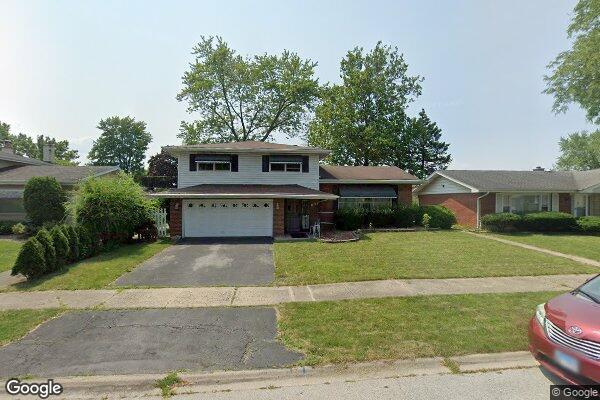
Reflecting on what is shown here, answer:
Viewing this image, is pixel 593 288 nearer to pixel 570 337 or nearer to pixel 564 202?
pixel 570 337

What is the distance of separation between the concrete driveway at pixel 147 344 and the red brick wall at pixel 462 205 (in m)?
19.2

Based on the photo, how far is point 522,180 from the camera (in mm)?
22828

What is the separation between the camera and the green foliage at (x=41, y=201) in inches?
663

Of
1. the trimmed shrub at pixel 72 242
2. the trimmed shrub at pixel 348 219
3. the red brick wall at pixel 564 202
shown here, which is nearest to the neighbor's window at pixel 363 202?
the trimmed shrub at pixel 348 219

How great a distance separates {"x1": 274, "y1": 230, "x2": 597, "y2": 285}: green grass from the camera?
29.1ft

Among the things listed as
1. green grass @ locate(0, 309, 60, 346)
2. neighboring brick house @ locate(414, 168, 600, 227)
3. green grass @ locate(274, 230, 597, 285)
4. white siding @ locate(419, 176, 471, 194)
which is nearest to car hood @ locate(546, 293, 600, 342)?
green grass @ locate(274, 230, 597, 285)

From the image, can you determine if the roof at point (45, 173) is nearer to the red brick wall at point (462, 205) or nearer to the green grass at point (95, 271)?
the green grass at point (95, 271)

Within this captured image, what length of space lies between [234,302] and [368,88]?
104 ft

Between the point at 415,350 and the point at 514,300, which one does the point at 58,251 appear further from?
the point at 514,300

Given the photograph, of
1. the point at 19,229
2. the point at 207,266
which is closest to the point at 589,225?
the point at 207,266

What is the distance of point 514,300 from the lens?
6645 millimetres

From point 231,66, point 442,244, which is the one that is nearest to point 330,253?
point 442,244

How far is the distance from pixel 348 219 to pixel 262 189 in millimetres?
5769

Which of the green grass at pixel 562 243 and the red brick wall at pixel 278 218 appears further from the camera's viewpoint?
the red brick wall at pixel 278 218
